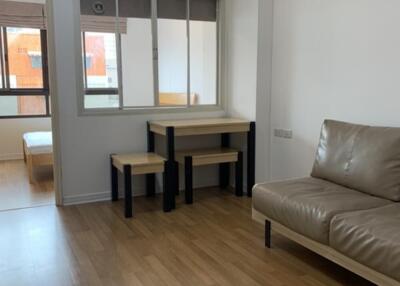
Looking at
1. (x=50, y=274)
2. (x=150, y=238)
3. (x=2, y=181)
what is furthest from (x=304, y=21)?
(x=2, y=181)

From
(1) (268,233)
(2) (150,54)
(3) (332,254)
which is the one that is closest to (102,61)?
(2) (150,54)

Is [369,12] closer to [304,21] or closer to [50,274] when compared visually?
[304,21]

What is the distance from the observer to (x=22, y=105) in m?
6.76

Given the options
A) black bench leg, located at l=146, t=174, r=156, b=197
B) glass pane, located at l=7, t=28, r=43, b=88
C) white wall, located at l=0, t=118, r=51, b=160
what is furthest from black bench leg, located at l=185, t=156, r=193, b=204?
glass pane, located at l=7, t=28, r=43, b=88

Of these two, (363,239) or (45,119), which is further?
(45,119)

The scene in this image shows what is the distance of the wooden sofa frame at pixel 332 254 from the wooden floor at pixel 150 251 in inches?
7.5

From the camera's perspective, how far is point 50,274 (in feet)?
8.90

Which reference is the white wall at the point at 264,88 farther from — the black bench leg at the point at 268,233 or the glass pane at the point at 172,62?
the black bench leg at the point at 268,233

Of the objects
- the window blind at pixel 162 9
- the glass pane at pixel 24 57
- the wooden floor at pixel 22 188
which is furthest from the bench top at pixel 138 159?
the glass pane at pixel 24 57

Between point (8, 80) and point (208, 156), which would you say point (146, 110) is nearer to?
point (208, 156)

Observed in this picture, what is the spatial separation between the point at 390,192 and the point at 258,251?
100 cm

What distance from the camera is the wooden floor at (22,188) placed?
4.28m

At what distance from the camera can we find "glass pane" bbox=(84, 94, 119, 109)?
13.9 feet

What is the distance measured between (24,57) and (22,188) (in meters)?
2.75
